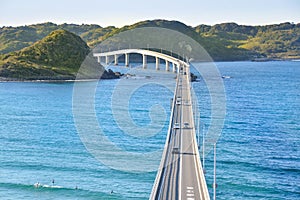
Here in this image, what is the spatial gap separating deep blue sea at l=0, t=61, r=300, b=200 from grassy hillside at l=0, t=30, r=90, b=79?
36.2 meters

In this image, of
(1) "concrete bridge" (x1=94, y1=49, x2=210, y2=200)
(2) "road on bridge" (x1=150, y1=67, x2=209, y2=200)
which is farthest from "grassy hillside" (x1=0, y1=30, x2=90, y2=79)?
(2) "road on bridge" (x1=150, y1=67, x2=209, y2=200)

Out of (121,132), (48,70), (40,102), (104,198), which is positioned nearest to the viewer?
(104,198)

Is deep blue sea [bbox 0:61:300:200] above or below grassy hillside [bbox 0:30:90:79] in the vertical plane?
below

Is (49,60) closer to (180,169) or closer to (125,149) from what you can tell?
(125,149)

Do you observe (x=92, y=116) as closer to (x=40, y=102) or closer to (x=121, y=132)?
(x=121, y=132)

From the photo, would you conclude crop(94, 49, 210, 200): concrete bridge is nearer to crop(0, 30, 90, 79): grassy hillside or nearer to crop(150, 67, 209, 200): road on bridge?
crop(150, 67, 209, 200): road on bridge

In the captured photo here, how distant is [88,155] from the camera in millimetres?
48812

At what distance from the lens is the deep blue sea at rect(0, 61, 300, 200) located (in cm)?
3844

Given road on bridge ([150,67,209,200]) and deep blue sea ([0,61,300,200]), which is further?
deep blue sea ([0,61,300,200])

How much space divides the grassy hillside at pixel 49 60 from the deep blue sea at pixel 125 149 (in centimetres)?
3624

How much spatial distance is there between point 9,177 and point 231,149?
71.2 feet

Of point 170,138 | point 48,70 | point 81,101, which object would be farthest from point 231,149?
point 48,70

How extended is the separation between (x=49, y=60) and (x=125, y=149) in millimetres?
96779

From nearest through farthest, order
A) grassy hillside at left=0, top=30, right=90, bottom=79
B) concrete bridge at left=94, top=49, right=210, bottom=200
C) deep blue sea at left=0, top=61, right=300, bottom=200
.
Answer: concrete bridge at left=94, top=49, right=210, bottom=200, deep blue sea at left=0, top=61, right=300, bottom=200, grassy hillside at left=0, top=30, right=90, bottom=79
